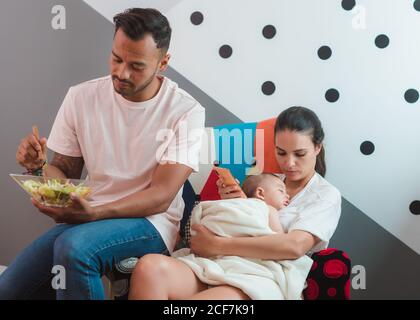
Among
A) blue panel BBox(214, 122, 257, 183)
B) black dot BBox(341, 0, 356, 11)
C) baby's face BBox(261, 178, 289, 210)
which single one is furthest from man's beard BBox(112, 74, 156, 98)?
black dot BBox(341, 0, 356, 11)

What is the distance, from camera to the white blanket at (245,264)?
1314 mm

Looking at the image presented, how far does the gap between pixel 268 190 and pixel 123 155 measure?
448 millimetres

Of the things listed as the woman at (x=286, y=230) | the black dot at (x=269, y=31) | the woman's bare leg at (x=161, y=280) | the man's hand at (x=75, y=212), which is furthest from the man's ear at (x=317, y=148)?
the man's hand at (x=75, y=212)

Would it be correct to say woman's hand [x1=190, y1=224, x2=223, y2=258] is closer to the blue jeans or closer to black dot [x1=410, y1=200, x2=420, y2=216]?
the blue jeans

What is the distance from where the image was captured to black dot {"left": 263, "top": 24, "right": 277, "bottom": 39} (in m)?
1.96

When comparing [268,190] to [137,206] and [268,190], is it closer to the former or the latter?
[268,190]

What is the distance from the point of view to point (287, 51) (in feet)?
6.42

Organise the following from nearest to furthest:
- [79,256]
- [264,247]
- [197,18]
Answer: [79,256]
[264,247]
[197,18]

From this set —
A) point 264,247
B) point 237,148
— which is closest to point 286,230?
point 264,247

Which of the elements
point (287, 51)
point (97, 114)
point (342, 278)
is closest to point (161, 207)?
point (97, 114)

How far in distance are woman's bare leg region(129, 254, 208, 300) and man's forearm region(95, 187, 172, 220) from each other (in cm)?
16

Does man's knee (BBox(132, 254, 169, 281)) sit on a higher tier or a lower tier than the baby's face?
lower

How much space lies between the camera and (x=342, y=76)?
192cm
